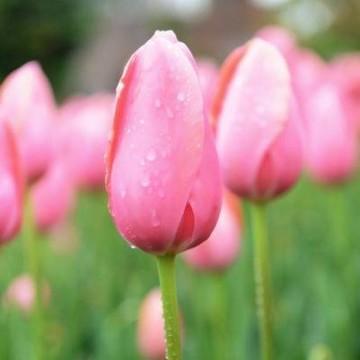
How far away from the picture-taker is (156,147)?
68 cm

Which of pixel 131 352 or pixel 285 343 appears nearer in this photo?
pixel 131 352

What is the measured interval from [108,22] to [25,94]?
51.9 feet

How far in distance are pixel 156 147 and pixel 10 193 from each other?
0.80ft

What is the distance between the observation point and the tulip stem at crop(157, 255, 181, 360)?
2.23 feet

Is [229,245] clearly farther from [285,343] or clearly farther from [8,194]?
[8,194]

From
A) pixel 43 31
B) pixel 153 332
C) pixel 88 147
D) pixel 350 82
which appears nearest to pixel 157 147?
pixel 153 332

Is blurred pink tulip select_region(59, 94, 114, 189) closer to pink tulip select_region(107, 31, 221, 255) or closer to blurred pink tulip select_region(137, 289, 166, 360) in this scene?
blurred pink tulip select_region(137, 289, 166, 360)

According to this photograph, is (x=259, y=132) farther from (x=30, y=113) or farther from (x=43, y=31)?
(x=43, y=31)

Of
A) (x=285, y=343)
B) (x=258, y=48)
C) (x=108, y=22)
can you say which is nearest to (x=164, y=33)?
(x=258, y=48)

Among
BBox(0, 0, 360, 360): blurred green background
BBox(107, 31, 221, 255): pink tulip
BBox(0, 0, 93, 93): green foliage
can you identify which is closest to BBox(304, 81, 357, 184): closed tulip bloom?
BBox(0, 0, 360, 360): blurred green background

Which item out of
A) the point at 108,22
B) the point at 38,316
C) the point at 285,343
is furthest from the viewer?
the point at 108,22

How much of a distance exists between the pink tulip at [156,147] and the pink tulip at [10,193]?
190 millimetres

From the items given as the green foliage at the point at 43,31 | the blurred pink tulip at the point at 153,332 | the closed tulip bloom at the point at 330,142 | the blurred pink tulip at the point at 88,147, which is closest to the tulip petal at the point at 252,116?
the blurred pink tulip at the point at 153,332

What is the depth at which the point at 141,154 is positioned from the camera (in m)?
0.68
